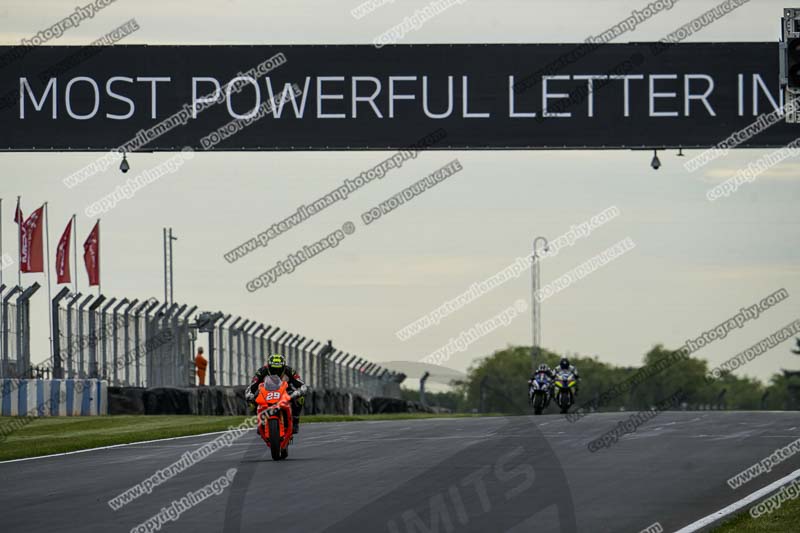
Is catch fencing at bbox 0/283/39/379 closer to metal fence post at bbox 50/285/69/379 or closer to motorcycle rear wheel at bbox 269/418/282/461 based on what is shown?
metal fence post at bbox 50/285/69/379

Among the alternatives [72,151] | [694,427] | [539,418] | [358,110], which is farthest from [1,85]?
[694,427]

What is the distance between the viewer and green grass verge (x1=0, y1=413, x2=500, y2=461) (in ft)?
69.7

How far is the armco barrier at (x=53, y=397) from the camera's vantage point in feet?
90.5

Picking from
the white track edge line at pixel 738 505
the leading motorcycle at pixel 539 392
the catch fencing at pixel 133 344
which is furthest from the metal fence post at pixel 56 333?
the white track edge line at pixel 738 505

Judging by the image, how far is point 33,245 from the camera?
38438mm

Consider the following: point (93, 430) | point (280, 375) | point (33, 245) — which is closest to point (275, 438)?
point (280, 375)

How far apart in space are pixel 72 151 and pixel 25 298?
3.25 metres

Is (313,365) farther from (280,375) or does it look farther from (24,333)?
(280,375)

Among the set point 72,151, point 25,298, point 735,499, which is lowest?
point 735,499

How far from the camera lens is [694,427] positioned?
23469 mm

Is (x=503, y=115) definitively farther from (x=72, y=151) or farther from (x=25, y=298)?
(x=25, y=298)

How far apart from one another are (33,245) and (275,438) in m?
22.6

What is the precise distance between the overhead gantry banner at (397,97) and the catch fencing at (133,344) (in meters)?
3.76

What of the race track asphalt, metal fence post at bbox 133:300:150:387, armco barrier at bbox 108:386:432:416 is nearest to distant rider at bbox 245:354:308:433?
the race track asphalt
